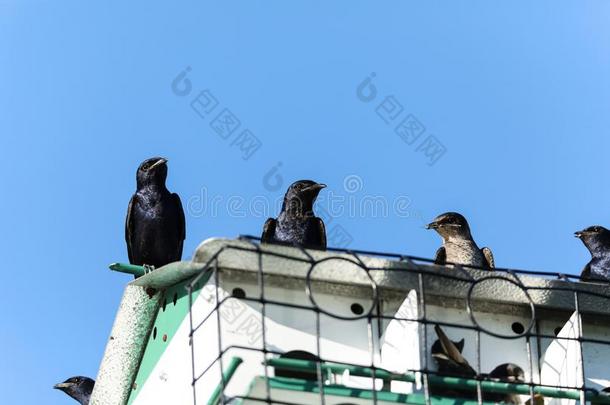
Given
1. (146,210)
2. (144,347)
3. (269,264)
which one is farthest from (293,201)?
(269,264)

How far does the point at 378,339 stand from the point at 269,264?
2.91 ft

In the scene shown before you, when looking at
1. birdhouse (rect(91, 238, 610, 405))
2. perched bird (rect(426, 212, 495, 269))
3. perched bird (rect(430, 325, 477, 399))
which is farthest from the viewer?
perched bird (rect(426, 212, 495, 269))

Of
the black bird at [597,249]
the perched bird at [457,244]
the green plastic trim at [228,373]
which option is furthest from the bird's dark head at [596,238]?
the green plastic trim at [228,373]

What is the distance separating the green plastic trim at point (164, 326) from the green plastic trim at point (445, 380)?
125cm

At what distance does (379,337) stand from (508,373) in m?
0.90

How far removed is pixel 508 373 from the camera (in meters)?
11.8

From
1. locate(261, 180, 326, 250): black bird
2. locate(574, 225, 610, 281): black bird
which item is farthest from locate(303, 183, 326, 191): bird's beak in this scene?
locate(574, 225, 610, 281): black bird

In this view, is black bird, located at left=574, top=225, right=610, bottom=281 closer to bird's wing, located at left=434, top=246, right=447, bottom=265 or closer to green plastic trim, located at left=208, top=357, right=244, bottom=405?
bird's wing, located at left=434, top=246, right=447, bottom=265

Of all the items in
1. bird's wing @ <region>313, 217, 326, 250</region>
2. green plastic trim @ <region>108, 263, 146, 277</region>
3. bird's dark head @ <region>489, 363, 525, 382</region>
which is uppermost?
bird's wing @ <region>313, 217, 326, 250</region>

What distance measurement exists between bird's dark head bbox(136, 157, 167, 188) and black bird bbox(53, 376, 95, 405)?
251cm

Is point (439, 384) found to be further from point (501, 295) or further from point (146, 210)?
point (146, 210)

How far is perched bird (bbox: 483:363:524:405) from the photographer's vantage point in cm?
1161

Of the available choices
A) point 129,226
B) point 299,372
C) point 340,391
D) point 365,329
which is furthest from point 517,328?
point 129,226

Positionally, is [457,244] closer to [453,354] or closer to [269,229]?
[269,229]
